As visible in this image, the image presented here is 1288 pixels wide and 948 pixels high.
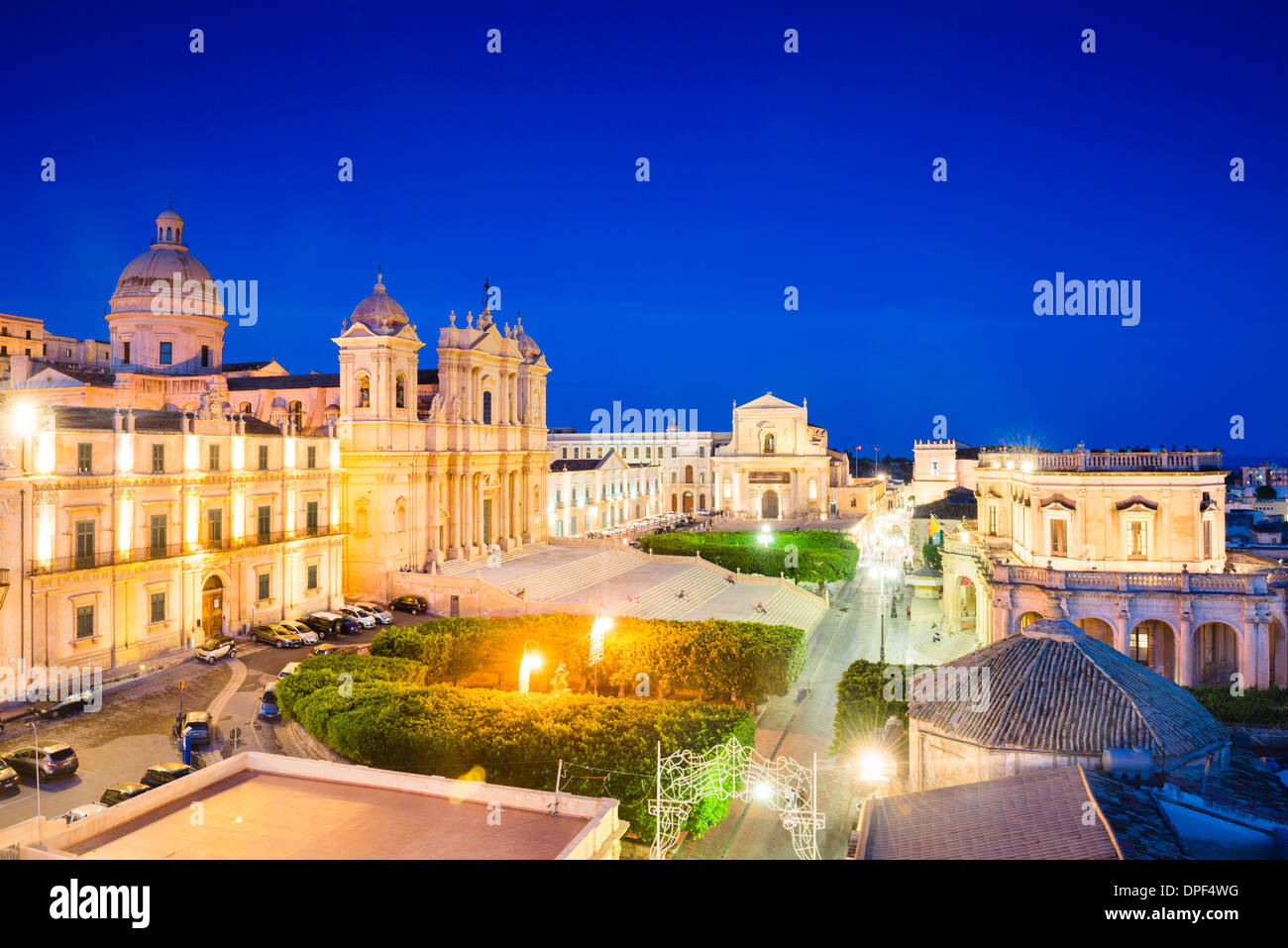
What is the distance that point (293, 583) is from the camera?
40.4m

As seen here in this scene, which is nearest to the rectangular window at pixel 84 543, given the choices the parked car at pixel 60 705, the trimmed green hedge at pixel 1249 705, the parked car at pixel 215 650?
the parked car at pixel 60 705

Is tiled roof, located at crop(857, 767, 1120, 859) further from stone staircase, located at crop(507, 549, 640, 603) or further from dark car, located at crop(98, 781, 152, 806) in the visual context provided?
stone staircase, located at crop(507, 549, 640, 603)

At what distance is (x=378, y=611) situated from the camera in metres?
41.8

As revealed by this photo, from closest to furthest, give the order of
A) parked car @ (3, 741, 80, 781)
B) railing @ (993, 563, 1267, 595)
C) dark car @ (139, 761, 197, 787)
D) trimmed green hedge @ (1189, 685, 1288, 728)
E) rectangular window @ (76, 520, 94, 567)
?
dark car @ (139, 761, 197, 787)
parked car @ (3, 741, 80, 781)
trimmed green hedge @ (1189, 685, 1288, 728)
railing @ (993, 563, 1267, 595)
rectangular window @ (76, 520, 94, 567)

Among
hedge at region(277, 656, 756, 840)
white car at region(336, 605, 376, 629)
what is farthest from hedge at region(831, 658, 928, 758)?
white car at region(336, 605, 376, 629)

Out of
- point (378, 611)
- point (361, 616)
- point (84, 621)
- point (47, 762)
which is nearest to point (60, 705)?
point (84, 621)

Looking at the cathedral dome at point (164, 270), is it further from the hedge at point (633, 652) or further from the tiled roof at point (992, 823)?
the tiled roof at point (992, 823)

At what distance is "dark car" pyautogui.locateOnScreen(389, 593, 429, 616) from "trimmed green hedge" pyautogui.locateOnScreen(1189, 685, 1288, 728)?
34813mm

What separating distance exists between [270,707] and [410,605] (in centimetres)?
1613

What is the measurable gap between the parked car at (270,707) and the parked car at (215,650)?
7.57 meters

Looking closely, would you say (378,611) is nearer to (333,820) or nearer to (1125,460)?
(333,820)

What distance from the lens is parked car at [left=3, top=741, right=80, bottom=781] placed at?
21.1 m

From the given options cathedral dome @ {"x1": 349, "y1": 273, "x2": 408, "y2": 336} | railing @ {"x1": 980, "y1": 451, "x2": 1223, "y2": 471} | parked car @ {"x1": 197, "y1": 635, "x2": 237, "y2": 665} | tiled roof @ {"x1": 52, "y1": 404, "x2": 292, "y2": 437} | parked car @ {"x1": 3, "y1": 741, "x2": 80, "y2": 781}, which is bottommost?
parked car @ {"x1": 3, "y1": 741, "x2": 80, "y2": 781}
